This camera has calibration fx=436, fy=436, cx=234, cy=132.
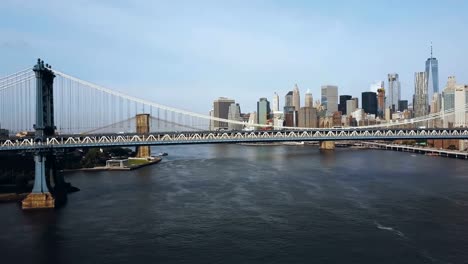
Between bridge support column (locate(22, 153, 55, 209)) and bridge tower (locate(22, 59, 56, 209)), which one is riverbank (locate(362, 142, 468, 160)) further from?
bridge support column (locate(22, 153, 55, 209))

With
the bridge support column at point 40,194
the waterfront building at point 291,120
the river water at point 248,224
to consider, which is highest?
the waterfront building at point 291,120

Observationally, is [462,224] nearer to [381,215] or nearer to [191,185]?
[381,215]

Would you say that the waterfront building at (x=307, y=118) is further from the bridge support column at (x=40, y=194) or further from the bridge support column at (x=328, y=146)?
the bridge support column at (x=40, y=194)

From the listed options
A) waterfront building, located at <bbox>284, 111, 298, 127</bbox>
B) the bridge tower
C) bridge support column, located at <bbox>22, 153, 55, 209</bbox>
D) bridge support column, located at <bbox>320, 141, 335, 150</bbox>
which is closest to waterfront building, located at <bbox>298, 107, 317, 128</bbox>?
waterfront building, located at <bbox>284, 111, 298, 127</bbox>

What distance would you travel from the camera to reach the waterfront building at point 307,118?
482 feet

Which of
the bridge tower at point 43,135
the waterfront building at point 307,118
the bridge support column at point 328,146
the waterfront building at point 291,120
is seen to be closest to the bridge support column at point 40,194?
the bridge tower at point 43,135

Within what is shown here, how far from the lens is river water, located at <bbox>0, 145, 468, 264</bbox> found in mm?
16781

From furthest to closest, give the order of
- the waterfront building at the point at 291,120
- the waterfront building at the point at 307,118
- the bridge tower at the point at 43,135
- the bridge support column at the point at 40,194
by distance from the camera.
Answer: the waterfront building at the point at 291,120 → the waterfront building at the point at 307,118 → the bridge tower at the point at 43,135 → the bridge support column at the point at 40,194

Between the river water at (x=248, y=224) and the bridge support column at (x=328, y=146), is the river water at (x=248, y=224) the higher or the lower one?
the lower one

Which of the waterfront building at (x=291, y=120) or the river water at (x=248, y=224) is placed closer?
the river water at (x=248, y=224)

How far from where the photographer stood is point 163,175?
137 ft

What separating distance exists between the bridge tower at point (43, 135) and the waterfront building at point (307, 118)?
123 metres

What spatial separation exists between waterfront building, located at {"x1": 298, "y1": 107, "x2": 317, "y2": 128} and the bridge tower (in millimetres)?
123307

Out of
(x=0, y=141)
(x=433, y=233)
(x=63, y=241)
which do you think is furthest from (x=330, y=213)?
(x=0, y=141)
